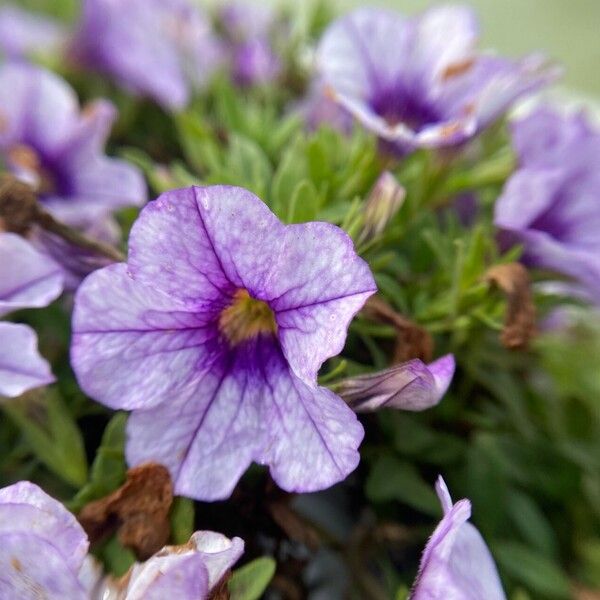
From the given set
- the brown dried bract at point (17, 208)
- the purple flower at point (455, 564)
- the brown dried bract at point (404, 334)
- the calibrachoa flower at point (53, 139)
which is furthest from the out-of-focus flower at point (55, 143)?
the purple flower at point (455, 564)

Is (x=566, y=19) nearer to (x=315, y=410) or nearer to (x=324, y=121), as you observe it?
(x=324, y=121)

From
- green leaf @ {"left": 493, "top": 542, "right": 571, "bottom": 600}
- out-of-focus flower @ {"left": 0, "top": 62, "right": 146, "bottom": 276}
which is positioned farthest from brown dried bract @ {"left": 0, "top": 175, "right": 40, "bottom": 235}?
green leaf @ {"left": 493, "top": 542, "right": 571, "bottom": 600}

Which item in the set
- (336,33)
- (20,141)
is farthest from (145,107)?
(336,33)

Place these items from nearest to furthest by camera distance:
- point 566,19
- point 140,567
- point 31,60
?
point 140,567 → point 31,60 → point 566,19

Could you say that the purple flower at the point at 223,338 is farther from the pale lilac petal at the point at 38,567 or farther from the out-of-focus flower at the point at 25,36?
the out-of-focus flower at the point at 25,36

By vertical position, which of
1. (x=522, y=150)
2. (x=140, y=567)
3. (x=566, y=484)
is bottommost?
(x=566, y=484)

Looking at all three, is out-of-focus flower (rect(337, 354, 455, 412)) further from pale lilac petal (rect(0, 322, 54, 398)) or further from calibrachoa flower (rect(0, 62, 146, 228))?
calibrachoa flower (rect(0, 62, 146, 228))

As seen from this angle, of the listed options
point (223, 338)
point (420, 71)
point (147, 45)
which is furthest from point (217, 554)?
point (147, 45)
